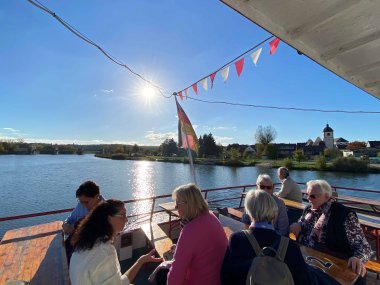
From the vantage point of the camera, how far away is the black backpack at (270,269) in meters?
1.26

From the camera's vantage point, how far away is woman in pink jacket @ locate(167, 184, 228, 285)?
1.65 metres

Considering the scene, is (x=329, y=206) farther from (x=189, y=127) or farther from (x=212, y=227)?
(x=189, y=127)

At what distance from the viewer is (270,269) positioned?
128cm

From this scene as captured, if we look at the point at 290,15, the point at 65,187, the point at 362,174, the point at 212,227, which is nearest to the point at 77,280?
the point at 212,227

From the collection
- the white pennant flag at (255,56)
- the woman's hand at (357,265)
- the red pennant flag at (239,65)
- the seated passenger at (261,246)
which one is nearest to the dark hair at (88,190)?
the seated passenger at (261,246)

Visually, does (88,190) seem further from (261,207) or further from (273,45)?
(273,45)

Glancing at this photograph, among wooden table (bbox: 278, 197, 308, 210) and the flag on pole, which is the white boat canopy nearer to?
the flag on pole

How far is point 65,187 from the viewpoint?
26328 mm

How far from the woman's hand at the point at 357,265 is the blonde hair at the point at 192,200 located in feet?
4.45

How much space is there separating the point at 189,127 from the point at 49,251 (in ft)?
9.21

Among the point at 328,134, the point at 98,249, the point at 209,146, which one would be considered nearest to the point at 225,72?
the point at 98,249

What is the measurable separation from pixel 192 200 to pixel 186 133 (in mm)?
2671

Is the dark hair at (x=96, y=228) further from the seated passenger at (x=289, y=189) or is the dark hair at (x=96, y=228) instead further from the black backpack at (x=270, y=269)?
the seated passenger at (x=289, y=189)

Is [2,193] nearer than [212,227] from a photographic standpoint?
No
